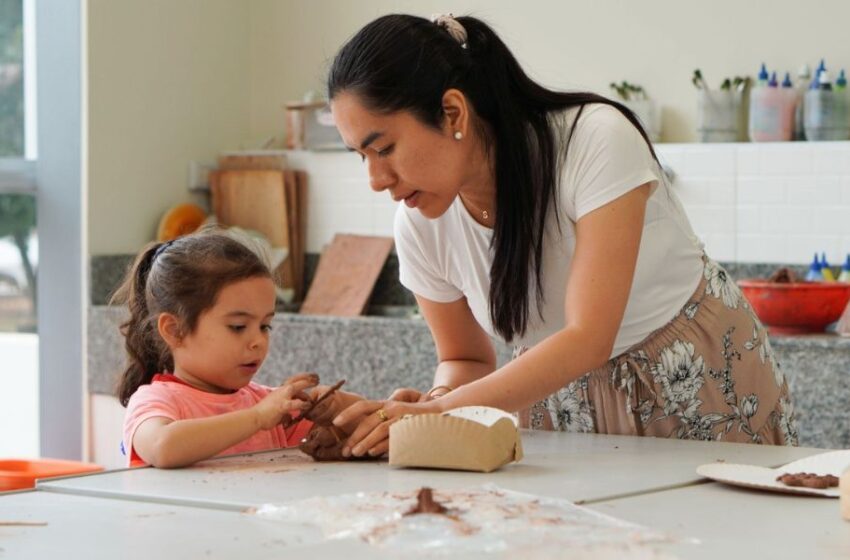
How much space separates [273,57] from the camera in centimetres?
519

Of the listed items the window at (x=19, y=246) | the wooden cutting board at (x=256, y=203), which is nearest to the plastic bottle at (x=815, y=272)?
the wooden cutting board at (x=256, y=203)

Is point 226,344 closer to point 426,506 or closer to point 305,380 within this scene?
point 305,380

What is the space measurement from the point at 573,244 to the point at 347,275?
2668 millimetres

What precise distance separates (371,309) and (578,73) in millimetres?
1092

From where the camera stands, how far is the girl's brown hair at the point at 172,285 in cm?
225

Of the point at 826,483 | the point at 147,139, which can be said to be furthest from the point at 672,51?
the point at 826,483

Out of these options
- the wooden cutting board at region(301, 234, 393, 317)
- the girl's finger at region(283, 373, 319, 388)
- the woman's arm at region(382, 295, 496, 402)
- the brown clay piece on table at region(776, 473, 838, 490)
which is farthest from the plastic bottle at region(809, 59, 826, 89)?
the brown clay piece on table at region(776, 473, 838, 490)

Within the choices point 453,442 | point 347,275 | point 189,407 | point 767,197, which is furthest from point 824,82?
point 453,442

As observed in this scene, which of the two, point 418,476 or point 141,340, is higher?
point 141,340

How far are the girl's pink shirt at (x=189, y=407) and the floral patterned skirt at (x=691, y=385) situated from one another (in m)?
0.47

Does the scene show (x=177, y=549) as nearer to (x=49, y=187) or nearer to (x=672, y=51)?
(x=672, y=51)

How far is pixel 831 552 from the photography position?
1.25 m

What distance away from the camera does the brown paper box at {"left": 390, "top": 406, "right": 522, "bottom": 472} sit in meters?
1.70

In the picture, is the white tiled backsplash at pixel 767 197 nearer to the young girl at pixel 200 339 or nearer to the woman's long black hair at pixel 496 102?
the woman's long black hair at pixel 496 102
